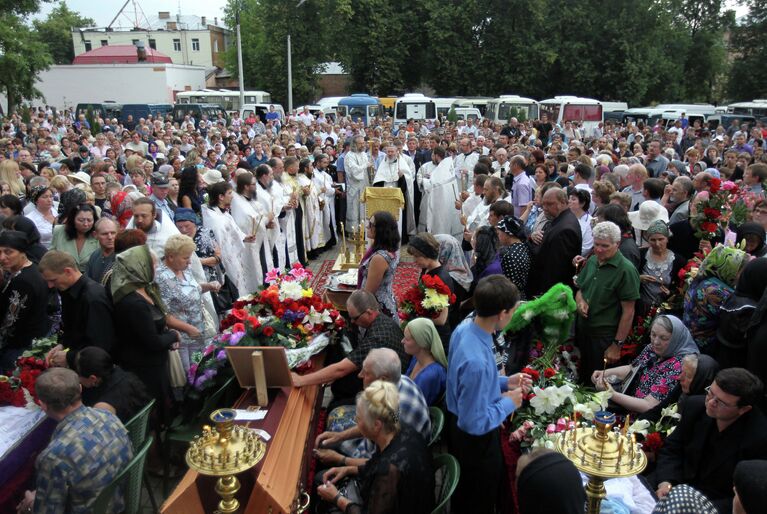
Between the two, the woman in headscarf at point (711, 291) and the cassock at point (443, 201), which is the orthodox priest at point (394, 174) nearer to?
the cassock at point (443, 201)

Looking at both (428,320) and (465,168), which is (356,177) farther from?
(428,320)

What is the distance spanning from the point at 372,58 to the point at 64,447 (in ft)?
127

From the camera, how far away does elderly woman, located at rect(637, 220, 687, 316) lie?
222 inches

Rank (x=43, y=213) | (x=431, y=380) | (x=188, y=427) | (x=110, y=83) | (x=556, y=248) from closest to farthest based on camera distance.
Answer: (x=431, y=380)
(x=188, y=427)
(x=556, y=248)
(x=43, y=213)
(x=110, y=83)

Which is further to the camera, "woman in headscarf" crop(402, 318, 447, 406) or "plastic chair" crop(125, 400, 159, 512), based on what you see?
"woman in headscarf" crop(402, 318, 447, 406)

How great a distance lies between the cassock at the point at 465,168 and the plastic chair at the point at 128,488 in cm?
857

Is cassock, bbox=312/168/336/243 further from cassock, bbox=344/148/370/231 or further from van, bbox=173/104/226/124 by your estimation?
van, bbox=173/104/226/124

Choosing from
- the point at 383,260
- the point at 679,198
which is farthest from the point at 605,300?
the point at 679,198

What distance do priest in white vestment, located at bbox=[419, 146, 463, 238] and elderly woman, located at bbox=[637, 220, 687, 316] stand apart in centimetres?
518

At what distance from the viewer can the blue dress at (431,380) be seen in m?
4.24

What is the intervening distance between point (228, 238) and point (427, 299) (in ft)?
11.2

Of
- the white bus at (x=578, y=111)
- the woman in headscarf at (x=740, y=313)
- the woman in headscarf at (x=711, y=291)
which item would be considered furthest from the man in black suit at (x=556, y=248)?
the white bus at (x=578, y=111)

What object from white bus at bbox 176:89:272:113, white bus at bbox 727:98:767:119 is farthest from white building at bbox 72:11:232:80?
white bus at bbox 727:98:767:119

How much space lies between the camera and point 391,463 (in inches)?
123
